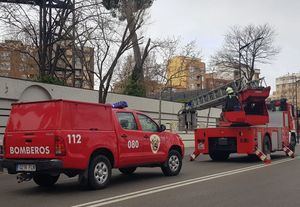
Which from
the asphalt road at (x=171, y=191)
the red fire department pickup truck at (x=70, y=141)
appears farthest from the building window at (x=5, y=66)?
the red fire department pickup truck at (x=70, y=141)

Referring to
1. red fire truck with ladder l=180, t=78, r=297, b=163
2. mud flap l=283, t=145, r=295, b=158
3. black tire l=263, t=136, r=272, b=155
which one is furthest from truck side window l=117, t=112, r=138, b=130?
mud flap l=283, t=145, r=295, b=158

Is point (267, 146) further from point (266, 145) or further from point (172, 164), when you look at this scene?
point (172, 164)

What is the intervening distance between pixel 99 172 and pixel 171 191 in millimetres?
1708

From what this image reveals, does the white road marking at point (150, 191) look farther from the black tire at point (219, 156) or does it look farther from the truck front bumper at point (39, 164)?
the black tire at point (219, 156)

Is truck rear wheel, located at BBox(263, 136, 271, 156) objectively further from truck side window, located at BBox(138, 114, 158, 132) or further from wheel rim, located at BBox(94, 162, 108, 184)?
wheel rim, located at BBox(94, 162, 108, 184)

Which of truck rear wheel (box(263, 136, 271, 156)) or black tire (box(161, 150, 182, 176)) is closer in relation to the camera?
black tire (box(161, 150, 182, 176))

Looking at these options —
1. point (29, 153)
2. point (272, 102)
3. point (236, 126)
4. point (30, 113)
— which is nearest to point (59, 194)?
point (29, 153)

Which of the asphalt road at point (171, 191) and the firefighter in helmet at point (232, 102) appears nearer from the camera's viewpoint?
the asphalt road at point (171, 191)

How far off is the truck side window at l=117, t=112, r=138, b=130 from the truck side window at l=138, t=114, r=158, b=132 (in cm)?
35

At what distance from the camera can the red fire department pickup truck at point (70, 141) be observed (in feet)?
33.4

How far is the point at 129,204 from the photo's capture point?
887 cm

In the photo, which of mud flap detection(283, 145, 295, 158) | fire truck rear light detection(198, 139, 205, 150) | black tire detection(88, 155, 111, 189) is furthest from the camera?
mud flap detection(283, 145, 295, 158)

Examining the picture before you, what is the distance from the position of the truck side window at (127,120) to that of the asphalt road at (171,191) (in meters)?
1.42

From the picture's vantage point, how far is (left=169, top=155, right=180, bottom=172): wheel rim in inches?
535
